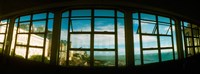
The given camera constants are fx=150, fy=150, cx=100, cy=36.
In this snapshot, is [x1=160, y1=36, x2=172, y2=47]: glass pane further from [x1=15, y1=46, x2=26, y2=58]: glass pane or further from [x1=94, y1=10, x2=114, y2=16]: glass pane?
[x1=15, y1=46, x2=26, y2=58]: glass pane

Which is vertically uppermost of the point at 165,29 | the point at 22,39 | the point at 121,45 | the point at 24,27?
the point at 24,27

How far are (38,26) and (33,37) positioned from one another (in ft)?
2.01

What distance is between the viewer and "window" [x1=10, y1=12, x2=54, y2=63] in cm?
732

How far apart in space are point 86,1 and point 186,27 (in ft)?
20.4

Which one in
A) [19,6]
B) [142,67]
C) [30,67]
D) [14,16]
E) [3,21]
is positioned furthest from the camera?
[3,21]

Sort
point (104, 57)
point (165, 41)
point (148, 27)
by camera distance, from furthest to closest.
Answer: point (165, 41) → point (148, 27) → point (104, 57)

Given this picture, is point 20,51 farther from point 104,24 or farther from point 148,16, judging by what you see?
point 148,16

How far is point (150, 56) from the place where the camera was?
24.1ft

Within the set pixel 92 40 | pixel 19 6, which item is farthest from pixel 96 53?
pixel 19 6

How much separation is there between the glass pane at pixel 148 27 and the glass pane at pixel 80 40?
2756mm

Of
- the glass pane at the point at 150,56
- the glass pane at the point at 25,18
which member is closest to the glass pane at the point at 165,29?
the glass pane at the point at 150,56

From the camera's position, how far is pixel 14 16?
27.6 ft

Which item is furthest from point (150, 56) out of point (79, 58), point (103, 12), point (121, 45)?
point (79, 58)

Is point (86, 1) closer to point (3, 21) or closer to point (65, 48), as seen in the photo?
point (65, 48)
